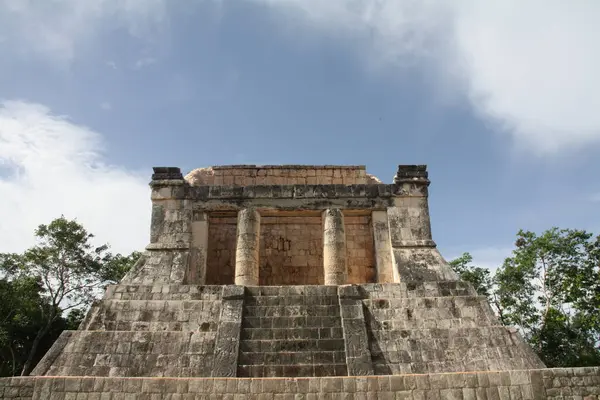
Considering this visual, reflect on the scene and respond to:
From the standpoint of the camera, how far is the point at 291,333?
841 cm

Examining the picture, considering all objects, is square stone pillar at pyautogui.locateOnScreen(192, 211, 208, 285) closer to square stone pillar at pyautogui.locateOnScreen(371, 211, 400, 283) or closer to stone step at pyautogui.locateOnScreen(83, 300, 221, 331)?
stone step at pyautogui.locateOnScreen(83, 300, 221, 331)

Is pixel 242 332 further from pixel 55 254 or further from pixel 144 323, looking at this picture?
pixel 55 254

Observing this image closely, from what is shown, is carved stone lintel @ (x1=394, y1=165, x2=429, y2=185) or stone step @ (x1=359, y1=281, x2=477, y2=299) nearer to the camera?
stone step @ (x1=359, y1=281, x2=477, y2=299)

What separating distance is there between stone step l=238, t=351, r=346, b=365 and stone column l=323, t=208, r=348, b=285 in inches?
106

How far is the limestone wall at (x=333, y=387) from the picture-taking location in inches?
262

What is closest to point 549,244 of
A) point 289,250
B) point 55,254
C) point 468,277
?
point 468,277

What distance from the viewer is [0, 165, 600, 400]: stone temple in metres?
6.88

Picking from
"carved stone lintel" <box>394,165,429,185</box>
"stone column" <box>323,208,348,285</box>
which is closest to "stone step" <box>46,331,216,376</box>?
"stone column" <box>323,208,348,285</box>

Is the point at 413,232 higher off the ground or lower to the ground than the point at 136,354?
higher

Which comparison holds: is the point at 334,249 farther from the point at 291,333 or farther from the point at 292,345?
the point at 292,345

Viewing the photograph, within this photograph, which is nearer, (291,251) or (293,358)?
(293,358)

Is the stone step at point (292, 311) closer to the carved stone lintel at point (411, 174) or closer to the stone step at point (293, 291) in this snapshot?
the stone step at point (293, 291)

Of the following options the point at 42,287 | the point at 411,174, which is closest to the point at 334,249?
the point at 411,174

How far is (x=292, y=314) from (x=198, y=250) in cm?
350
